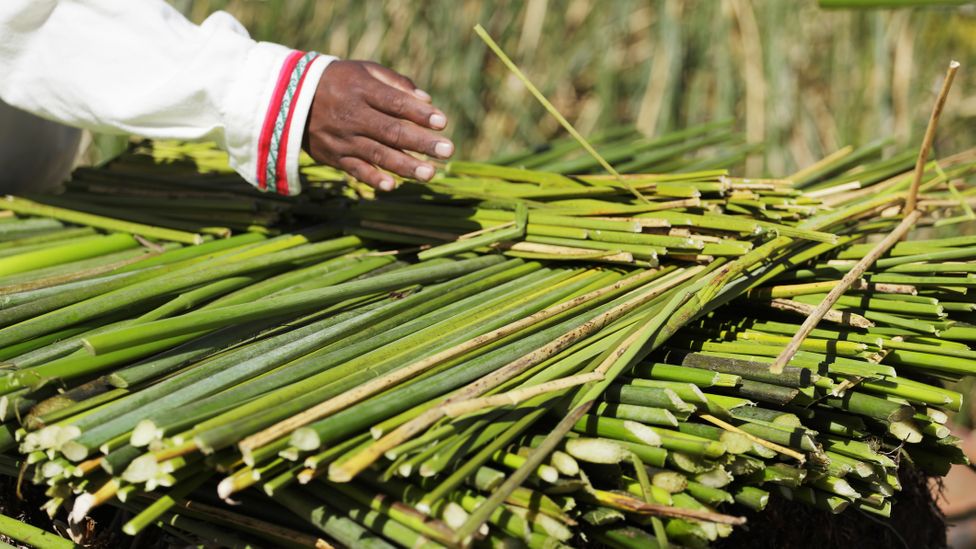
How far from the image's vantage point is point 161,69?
1062 mm

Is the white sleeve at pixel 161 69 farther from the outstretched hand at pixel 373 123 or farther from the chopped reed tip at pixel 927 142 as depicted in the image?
the chopped reed tip at pixel 927 142

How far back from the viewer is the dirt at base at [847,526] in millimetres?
1065

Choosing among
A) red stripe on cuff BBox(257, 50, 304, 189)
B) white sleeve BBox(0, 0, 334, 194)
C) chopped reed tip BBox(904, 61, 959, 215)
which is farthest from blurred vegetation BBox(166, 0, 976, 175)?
red stripe on cuff BBox(257, 50, 304, 189)

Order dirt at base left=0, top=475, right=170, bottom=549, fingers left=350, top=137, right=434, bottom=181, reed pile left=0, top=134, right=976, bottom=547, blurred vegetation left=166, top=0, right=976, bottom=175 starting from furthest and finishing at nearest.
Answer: blurred vegetation left=166, top=0, right=976, bottom=175
fingers left=350, top=137, right=434, bottom=181
dirt at base left=0, top=475, right=170, bottom=549
reed pile left=0, top=134, right=976, bottom=547

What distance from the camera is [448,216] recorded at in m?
1.22

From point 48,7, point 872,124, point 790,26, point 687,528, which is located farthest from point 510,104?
point 687,528

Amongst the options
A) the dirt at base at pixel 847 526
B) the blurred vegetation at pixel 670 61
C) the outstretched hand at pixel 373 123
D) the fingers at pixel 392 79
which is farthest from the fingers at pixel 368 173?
the blurred vegetation at pixel 670 61

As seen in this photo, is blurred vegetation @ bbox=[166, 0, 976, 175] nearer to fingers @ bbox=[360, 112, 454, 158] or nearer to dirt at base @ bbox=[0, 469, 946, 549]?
dirt at base @ bbox=[0, 469, 946, 549]

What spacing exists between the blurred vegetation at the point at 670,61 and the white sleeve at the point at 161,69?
133 cm

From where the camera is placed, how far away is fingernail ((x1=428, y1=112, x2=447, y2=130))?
1008 millimetres

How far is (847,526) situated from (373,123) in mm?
815

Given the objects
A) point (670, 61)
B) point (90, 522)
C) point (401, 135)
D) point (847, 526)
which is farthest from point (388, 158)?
point (670, 61)

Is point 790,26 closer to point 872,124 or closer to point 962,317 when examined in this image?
point 872,124

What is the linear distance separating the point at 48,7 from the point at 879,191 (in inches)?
46.3
